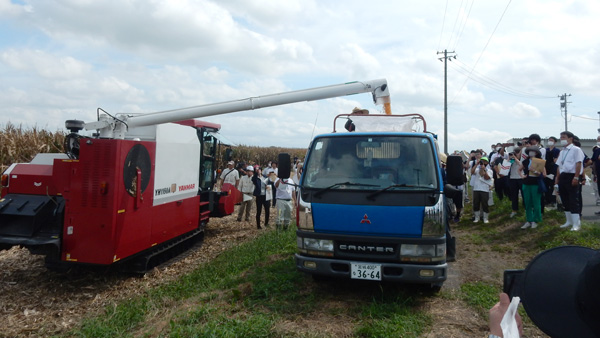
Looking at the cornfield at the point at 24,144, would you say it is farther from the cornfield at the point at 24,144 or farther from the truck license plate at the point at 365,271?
the truck license plate at the point at 365,271

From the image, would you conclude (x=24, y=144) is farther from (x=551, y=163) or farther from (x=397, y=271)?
(x=551, y=163)

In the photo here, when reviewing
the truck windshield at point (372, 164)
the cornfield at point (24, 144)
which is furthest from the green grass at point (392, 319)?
the cornfield at point (24, 144)

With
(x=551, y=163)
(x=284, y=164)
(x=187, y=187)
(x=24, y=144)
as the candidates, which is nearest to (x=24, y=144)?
(x=24, y=144)

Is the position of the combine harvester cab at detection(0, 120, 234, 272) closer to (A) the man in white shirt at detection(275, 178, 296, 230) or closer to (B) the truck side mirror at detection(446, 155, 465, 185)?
(A) the man in white shirt at detection(275, 178, 296, 230)

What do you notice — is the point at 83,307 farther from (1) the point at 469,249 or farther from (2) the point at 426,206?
(1) the point at 469,249

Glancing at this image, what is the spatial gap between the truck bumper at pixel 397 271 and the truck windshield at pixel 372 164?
0.90m

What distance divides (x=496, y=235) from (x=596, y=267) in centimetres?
901

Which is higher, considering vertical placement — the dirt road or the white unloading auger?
the white unloading auger

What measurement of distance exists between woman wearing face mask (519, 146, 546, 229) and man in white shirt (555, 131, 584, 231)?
0.64 meters

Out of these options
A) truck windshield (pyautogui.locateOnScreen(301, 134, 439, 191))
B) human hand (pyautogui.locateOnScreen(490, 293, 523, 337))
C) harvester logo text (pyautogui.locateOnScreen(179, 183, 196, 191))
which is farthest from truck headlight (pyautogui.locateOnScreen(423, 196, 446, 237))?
harvester logo text (pyautogui.locateOnScreen(179, 183, 196, 191))

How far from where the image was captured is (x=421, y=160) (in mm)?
5051

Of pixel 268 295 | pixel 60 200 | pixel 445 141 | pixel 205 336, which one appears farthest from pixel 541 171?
pixel 445 141

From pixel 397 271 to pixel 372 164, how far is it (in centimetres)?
136

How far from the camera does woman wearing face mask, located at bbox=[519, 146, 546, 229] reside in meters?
8.60
